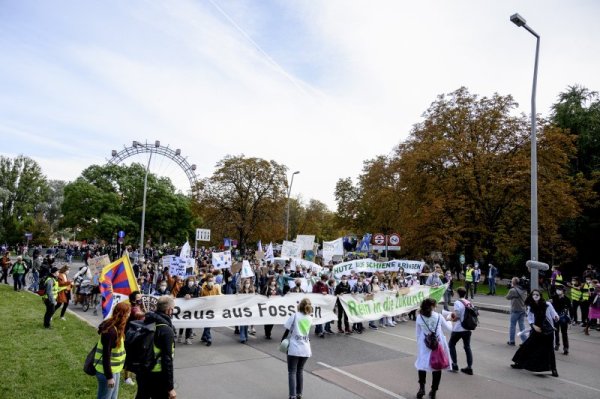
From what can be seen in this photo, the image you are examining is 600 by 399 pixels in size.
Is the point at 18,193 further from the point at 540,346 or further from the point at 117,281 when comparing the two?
the point at 540,346

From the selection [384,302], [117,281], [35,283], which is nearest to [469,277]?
[384,302]

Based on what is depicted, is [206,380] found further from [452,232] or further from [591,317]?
[452,232]

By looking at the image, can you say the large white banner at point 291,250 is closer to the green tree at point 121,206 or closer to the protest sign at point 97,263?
the protest sign at point 97,263

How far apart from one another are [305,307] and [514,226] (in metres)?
29.1

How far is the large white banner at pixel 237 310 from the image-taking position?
10953 millimetres

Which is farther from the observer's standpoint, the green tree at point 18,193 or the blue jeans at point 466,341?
the green tree at point 18,193

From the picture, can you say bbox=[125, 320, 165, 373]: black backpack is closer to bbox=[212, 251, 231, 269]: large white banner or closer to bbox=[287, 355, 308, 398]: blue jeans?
bbox=[287, 355, 308, 398]: blue jeans

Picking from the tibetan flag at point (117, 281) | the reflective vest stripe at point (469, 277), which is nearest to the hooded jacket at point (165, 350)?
the tibetan flag at point (117, 281)

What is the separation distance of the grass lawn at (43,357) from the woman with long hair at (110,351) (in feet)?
5.56

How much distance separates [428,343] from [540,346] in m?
3.46

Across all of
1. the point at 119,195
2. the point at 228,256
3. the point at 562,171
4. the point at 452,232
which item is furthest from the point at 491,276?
the point at 119,195

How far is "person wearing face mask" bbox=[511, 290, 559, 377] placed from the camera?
896 centimetres

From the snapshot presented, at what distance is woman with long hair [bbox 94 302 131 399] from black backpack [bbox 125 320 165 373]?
43cm

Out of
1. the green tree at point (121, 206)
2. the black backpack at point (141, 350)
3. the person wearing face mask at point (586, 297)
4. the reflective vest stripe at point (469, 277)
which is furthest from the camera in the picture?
the green tree at point (121, 206)
